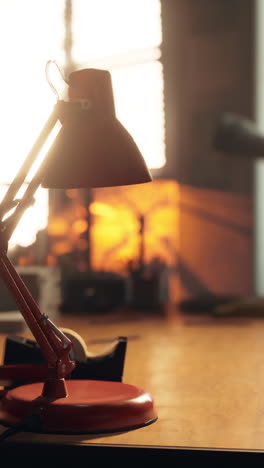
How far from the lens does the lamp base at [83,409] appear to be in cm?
127

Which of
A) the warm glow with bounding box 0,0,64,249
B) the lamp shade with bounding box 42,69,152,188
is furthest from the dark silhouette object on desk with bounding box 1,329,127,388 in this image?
the warm glow with bounding box 0,0,64,249

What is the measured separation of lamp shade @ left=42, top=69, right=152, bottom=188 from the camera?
1.27 meters

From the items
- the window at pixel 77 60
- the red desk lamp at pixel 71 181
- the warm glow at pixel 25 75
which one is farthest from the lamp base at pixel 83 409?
the warm glow at pixel 25 75

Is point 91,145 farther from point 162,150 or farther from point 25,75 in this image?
point 25,75

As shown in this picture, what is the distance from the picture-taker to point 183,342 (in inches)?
126

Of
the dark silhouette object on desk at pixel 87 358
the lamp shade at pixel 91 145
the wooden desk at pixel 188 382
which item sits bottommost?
the wooden desk at pixel 188 382

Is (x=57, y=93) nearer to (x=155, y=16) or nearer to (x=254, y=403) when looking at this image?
(x=254, y=403)

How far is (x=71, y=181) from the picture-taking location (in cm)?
127

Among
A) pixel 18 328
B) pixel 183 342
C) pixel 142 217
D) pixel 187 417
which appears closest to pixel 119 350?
pixel 187 417

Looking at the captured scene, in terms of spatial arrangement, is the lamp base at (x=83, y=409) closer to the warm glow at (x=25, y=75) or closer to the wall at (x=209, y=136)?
the wall at (x=209, y=136)

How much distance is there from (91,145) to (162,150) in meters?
4.04

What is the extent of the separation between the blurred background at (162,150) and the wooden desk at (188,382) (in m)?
0.81

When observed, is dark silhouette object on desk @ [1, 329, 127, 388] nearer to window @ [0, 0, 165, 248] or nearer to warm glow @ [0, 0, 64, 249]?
window @ [0, 0, 165, 248]

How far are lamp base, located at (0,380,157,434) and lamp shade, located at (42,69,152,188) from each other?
40 cm
